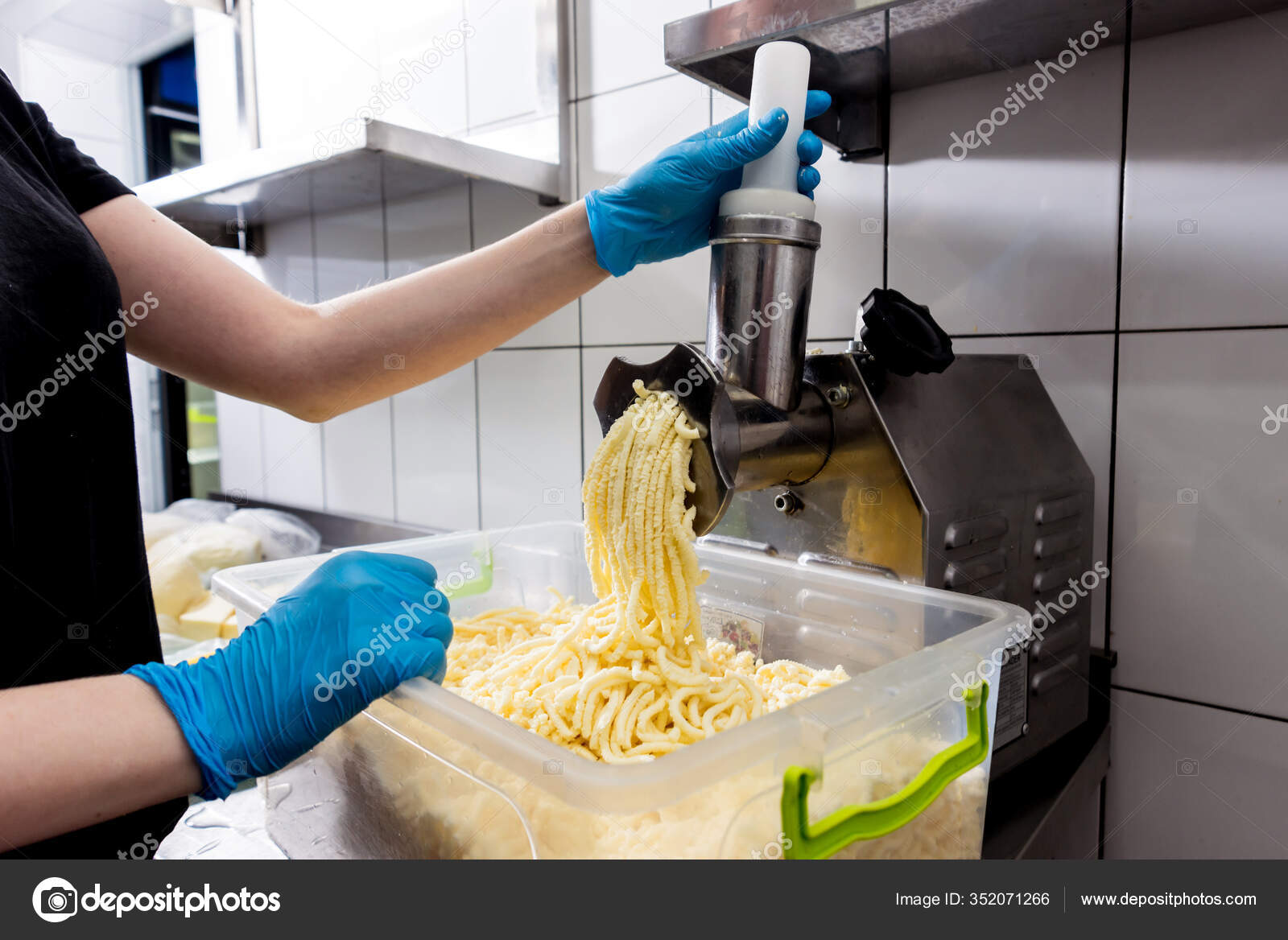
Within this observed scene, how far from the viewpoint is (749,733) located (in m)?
0.52

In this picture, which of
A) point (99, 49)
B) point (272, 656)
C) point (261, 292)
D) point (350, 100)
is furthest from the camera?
point (99, 49)

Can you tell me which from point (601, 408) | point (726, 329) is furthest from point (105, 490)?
point (726, 329)

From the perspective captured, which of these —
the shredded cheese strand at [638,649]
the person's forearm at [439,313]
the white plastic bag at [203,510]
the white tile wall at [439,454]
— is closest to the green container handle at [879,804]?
the shredded cheese strand at [638,649]

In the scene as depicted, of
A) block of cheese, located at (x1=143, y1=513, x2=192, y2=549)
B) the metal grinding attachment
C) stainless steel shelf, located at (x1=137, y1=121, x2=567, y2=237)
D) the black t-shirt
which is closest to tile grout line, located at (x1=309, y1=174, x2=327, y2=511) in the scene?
stainless steel shelf, located at (x1=137, y1=121, x2=567, y2=237)

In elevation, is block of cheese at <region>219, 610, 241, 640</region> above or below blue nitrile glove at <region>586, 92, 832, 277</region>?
below

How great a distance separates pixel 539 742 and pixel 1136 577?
34.1 inches

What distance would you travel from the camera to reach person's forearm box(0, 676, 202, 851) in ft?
1.69

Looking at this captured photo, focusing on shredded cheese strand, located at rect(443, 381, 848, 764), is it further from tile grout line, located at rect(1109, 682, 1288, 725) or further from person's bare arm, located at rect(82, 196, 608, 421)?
tile grout line, located at rect(1109, 682, 1288, 725)

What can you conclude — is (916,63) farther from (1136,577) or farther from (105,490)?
(105,490)

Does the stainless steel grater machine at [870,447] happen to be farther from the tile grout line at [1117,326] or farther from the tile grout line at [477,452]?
the tile grout line at [477,452]

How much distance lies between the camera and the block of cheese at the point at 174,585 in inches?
67.7

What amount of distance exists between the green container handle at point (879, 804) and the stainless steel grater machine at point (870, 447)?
9cm

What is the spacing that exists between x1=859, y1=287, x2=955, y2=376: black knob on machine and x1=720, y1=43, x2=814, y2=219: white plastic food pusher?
116 mm

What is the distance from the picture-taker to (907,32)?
3.09 feet
